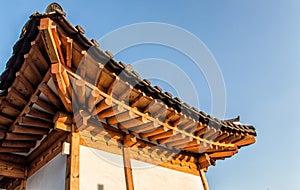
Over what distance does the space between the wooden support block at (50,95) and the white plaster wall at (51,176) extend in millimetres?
916

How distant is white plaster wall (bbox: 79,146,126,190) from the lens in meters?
4.06

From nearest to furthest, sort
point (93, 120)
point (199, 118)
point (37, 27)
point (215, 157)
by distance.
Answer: point (37, 27)
point (93, 120)
point (199, 118)
point (215, 157)

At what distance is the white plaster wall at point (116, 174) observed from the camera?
4133mm

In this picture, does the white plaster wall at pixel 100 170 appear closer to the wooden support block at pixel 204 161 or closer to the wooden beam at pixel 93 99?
the wooden beam at pixel 93 99

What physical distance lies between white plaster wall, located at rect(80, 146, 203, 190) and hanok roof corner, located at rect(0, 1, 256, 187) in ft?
1.19

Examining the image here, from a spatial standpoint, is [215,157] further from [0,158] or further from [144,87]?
[0,158]

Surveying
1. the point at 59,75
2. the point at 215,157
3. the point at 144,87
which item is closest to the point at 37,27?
the point at 59,75

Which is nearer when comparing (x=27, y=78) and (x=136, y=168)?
(x=27, y=78)

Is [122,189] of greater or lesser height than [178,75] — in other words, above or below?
below

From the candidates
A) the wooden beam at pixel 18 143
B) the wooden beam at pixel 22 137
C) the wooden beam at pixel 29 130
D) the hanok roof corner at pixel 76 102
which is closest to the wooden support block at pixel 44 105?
the hanok roof corner at pixel 76 102

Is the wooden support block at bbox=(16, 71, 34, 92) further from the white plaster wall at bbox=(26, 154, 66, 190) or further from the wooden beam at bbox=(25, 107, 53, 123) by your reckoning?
the white plaster wall at bbox=(26, 154, 66, 190)

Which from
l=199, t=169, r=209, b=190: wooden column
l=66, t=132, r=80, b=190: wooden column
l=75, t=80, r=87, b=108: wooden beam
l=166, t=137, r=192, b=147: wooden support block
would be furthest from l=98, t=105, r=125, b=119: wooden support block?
l=199, t=169, r=209, b=190: wooden column

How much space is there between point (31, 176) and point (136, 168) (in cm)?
228

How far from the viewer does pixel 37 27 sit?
→ 11.0 feet
